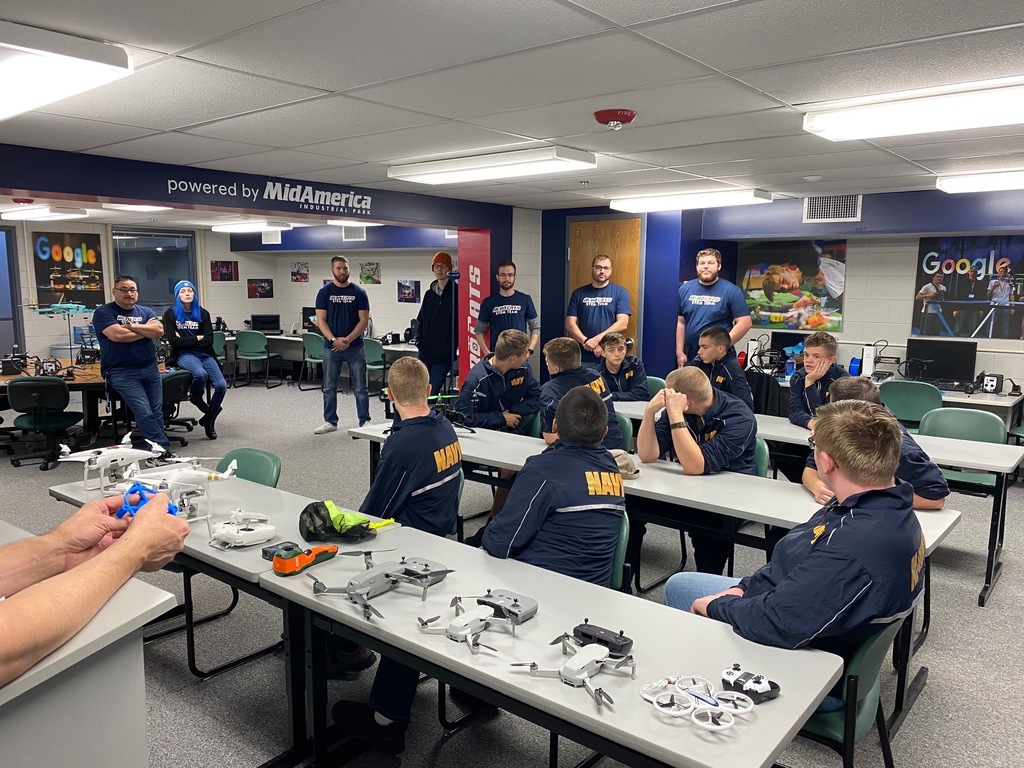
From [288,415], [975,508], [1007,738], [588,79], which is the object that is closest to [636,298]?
[975,508]

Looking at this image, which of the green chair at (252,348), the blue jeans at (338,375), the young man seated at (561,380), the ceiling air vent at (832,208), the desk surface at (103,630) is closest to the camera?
the desk surface at (103,630)

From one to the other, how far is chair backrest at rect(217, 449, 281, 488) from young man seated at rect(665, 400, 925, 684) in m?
2.12

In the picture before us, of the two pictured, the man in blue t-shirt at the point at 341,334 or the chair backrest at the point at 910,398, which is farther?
the man in blue t-shirt at the point at 341,334

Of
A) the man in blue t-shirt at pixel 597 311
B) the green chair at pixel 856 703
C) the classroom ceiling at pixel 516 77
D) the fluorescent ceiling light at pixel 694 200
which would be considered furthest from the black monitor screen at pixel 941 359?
the green chair at pixel 856 703

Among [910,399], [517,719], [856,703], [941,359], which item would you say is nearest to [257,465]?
[517,719]

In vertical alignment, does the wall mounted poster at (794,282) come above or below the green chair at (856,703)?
above

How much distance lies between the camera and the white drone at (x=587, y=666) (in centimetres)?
162

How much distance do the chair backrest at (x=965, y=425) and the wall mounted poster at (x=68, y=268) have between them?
1079 centimetres

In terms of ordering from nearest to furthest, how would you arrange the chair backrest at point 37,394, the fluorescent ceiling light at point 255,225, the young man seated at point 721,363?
1. the young man seated at point 721,363
2. the chair backrest at point 37,394
3. the fluorescent ceiling light at point 255,225

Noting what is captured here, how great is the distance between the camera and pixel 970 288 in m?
6.72

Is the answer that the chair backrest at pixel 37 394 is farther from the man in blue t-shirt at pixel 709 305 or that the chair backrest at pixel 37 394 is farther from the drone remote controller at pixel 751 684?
the drone remote controller at pixel 751 684

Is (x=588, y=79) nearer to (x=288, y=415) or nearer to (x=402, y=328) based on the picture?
(x=288, y=415)

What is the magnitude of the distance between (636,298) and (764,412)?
1.95 metres

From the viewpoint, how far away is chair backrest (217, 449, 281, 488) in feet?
11.0
